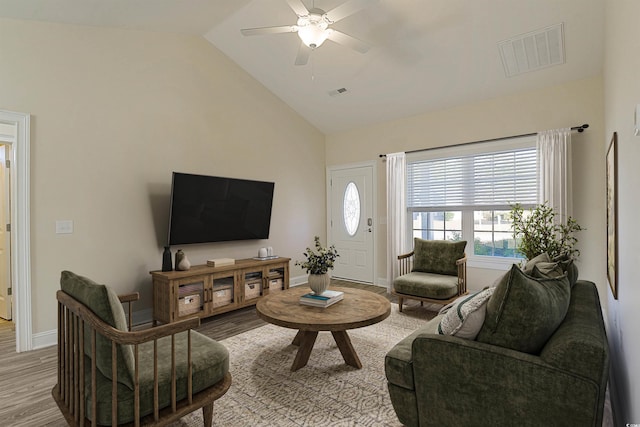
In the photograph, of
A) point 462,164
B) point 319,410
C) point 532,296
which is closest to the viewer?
point 532,296

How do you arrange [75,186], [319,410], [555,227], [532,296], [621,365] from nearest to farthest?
[532,296]
[621,365]
[319,410]
[75,186]
[555,227]

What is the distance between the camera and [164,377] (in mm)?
1603

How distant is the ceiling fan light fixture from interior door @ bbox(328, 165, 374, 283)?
9.43 ft

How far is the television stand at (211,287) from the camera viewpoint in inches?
137

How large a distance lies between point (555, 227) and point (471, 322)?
2.77 metres

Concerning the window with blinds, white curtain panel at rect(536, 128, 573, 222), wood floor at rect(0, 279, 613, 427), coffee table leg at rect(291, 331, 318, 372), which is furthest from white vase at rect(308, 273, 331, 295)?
white curtain panel at rect(536, 128, 573, 222)

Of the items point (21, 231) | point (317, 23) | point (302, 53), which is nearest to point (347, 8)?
point (317, 23)

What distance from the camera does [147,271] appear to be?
378 centimetres

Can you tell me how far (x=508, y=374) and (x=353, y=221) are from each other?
4368 millimetres

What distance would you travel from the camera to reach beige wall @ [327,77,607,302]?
11.8ft

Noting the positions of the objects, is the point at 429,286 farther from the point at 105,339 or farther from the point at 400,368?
the point at 105,339

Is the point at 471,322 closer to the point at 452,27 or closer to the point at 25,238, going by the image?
the point at 452,27

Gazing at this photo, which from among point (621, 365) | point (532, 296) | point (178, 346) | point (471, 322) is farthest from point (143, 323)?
point (621, 365)

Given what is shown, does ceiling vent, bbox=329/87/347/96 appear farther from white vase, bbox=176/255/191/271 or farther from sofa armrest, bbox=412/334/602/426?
sofa armrest, bbox=412/334/602/426
